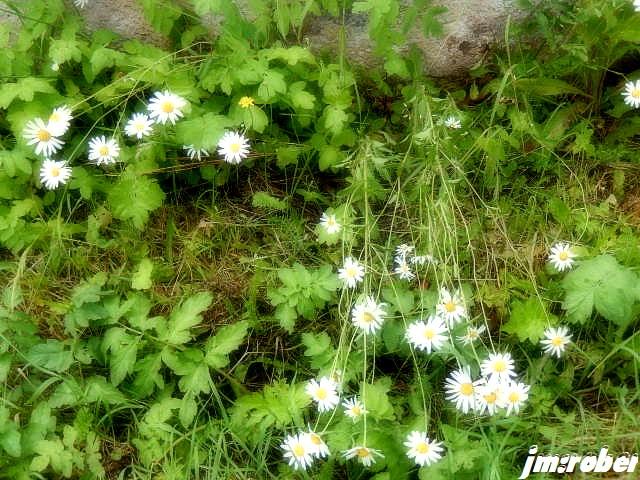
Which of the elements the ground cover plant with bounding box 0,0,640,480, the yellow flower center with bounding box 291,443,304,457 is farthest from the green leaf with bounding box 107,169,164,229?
the yellow flower center with bounding box 291,443,304,457

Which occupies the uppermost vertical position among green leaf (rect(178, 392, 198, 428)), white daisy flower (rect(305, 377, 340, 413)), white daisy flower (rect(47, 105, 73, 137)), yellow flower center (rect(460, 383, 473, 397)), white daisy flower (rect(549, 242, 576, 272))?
white daisy flower (rect(47, 105, 73, 137))

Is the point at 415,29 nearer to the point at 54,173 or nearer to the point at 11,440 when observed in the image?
the point at 54,173

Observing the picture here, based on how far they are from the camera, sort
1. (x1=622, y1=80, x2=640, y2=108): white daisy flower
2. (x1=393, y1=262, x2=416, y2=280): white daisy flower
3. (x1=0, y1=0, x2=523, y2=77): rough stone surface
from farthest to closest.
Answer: (x1=0, y1=0, x2=523, y2=77): rough stone surface → (x1=622, y1=80, x2=640, y2=108): white daisy flower → (x1=393, y1=262, x2=416, y2=280): white daisy flower

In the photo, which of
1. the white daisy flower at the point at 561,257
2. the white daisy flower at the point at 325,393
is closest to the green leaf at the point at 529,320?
the white daisy flower at the point at 561,257

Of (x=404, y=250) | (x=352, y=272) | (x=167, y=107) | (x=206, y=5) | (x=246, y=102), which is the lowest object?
(x=352, y=272)

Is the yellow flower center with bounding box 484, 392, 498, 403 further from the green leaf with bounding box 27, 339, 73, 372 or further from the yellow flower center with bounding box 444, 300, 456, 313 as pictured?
the green leaf with bounding box 27, 339, 73, 372

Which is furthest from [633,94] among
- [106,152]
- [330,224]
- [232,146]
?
[106,152]

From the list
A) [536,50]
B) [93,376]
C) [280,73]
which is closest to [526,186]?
[536,50]
